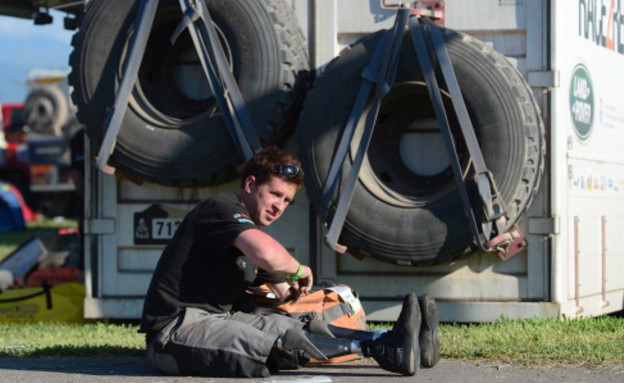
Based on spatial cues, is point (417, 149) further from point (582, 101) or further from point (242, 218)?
point (242, 218)

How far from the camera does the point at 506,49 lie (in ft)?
22.9

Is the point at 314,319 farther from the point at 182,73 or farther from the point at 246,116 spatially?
the point at 182,73

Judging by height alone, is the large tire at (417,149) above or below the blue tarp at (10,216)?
above

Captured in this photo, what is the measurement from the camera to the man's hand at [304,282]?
16.5 ft

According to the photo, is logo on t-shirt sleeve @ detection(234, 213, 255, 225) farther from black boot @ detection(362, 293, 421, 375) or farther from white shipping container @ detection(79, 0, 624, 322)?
white shipping container @ detection(79, 0, 624, 322)

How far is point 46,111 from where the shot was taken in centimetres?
3419

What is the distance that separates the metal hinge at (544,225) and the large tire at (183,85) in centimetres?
157

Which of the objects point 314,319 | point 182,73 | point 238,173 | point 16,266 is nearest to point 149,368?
point 314,319

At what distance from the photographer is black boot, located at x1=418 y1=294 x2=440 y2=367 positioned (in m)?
4.95

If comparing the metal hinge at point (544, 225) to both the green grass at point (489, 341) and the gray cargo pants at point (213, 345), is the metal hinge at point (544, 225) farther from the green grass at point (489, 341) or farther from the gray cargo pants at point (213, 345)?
the gray cargo pants at point (213, 345)

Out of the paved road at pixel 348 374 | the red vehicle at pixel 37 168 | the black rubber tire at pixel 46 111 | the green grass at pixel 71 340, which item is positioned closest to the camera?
the paved road at pixel 348 374

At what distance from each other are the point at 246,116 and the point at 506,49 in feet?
5.21

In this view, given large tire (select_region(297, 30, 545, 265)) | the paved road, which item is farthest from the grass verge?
the paved road

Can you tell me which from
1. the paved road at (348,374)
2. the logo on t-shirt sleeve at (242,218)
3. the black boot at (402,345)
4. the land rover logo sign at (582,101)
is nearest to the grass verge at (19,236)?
the land rover logo sign at (582,101)
